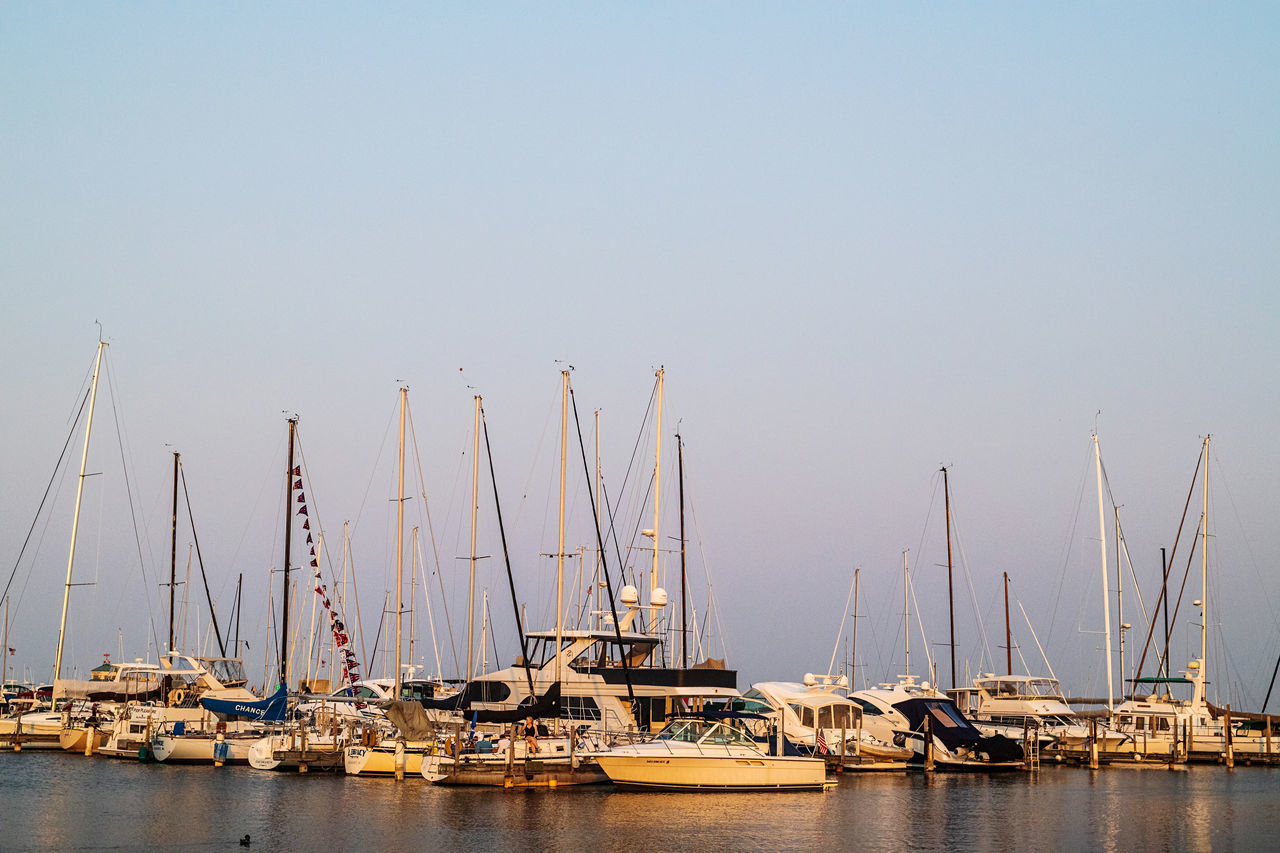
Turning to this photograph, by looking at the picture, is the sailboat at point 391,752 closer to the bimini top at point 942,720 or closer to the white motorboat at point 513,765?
the white motorboat at point 513,765

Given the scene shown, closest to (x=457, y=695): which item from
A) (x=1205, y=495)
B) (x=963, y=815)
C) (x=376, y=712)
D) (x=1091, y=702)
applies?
(x=376, y=712)

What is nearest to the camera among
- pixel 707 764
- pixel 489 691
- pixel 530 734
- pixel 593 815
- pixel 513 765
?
pixel 593 815

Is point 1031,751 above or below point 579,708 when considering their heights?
below

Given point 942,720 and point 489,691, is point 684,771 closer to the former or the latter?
point 489,691

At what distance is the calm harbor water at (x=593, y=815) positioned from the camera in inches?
1198

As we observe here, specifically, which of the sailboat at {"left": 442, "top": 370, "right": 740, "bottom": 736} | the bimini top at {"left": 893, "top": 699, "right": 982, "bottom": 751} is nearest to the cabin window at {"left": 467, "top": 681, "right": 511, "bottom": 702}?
the sailboat at {"left": 442, "top": 370, "right": 740, "bottom": 736}

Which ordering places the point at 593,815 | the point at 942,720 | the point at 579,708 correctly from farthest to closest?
the point at 942,720, the point at 579,708, the point at 593,815

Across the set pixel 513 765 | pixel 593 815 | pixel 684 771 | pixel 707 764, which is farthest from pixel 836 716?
pixel 593 815

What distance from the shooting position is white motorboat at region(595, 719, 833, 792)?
37.9m

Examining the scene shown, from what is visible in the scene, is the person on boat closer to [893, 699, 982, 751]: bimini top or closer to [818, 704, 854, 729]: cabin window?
[818, 704, 854, 729]: cabin window

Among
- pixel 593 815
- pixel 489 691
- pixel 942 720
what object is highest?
pixel 489 691

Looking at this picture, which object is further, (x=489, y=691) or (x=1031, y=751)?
(x=1031, y=751)

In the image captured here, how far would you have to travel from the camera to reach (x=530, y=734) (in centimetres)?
4159

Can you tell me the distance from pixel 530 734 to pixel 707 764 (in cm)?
654
